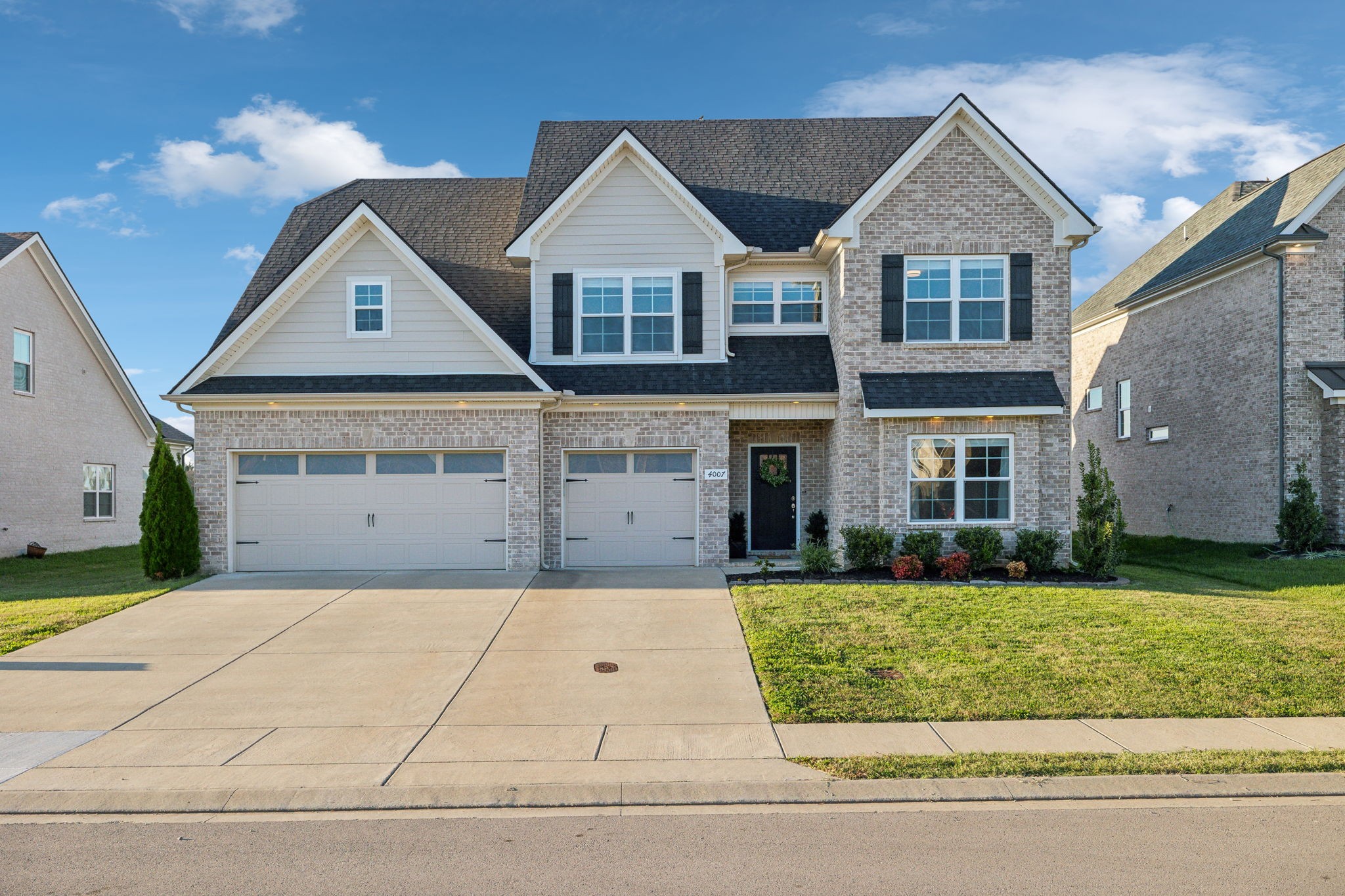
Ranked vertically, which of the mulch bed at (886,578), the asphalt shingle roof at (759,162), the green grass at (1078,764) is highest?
the asphalt shingle roof at (759,162)

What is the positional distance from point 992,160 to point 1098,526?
22.1 ft

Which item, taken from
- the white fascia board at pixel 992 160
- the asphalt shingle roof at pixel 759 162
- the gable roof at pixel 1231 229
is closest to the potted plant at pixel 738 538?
the asphalt shingle roof at pixel 759 162

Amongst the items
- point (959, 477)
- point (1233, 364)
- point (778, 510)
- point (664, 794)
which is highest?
point (1233, 364)

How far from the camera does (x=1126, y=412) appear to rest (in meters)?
24.8

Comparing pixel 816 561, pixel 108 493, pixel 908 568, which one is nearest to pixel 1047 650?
pixel 908 568

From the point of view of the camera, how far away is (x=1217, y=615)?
11578 millimetres

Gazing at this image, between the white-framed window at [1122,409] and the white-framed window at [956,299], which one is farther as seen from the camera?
the white-framed window at [1122,409]

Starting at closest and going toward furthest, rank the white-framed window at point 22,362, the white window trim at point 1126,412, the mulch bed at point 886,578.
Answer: the mulch bed at point 886,578 < the white-framed window at point 22,362 < the white window trim at point 1126,412

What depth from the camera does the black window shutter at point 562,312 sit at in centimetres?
1725

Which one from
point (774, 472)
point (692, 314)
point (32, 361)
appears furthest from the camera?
point (32, 361)

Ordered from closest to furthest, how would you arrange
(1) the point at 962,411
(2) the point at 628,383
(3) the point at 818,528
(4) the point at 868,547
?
(4) the point at 868,547
(1) the point at 962,411
(2) the point at 628,383
(3) the point at 818,528

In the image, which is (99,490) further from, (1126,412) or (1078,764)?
(1126,412)

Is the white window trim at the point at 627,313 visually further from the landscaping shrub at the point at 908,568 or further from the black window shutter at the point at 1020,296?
the black window shutter at the point at 1020,296

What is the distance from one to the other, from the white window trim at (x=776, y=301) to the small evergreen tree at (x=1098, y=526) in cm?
565
